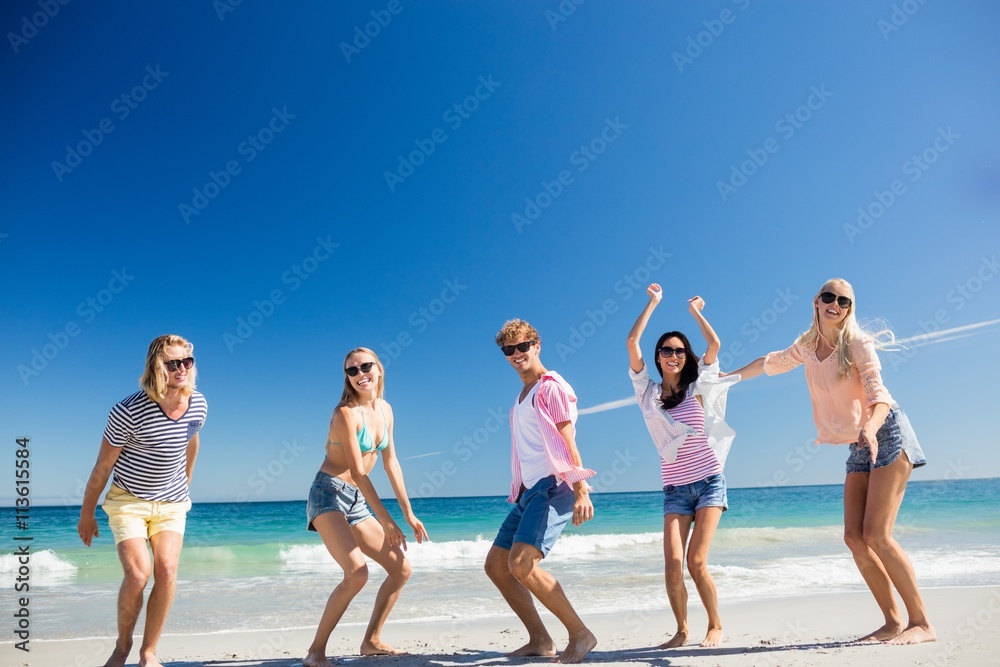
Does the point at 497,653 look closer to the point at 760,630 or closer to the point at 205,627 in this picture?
the point at 760,630

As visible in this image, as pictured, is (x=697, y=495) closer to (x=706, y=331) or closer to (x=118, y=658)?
(x=706, y=331)

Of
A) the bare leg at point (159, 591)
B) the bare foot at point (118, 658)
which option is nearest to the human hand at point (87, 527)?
the bare leg at point (159, 591)

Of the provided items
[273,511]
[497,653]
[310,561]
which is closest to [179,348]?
[497,653]

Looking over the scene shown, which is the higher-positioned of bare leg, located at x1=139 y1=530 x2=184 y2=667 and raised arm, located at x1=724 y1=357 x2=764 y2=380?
raised arm, located at x1=724 y1=357 x2=764 y2=380

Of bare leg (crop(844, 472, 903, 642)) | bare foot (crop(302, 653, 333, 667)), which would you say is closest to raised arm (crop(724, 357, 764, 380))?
bare leg (crop(844, 472, 903, 642))

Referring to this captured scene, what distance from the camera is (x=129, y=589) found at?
3.98 meters

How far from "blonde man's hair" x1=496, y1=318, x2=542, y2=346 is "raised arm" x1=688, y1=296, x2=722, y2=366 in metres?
1.39

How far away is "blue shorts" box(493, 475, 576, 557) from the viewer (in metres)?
4.27

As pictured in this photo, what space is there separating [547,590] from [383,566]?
1150mm

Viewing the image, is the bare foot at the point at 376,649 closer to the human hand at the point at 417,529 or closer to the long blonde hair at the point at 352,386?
the human hand at the point at 417,529

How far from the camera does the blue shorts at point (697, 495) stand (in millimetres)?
4883

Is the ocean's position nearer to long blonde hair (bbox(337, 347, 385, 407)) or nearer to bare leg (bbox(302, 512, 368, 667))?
bare leg (bbox(302, 512, 368, 667))

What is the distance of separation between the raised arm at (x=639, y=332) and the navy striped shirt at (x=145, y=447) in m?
3.11

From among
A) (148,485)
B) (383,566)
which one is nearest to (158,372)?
(148,485)
